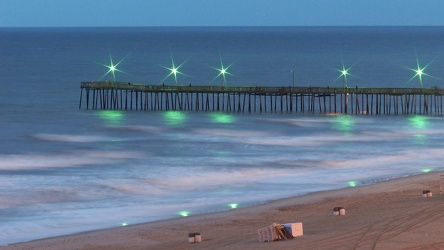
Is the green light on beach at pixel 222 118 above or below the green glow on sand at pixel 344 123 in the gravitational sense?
above

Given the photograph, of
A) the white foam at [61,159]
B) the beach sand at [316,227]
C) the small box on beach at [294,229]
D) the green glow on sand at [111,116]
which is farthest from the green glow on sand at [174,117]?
the small box on beach at [294,229]

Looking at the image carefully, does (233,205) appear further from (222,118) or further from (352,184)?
(222,118)

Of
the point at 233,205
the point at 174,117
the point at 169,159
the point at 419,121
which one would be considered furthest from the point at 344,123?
the point at 233,205

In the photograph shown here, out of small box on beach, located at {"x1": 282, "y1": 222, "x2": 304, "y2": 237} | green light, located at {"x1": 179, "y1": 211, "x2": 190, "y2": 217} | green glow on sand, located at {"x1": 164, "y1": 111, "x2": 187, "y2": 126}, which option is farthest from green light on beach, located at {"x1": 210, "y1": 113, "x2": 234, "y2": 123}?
small box on beach, located at {"x1": 282, "y1": 222, "x2": 304, "y2": 237}

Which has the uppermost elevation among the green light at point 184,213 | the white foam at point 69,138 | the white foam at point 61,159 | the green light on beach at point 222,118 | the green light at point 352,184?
the green light on beach at point 222,118

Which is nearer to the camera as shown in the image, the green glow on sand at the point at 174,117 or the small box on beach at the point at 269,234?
the small box on beach at the point at 269,234

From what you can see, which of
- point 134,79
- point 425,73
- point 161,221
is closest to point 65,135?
point 161,221

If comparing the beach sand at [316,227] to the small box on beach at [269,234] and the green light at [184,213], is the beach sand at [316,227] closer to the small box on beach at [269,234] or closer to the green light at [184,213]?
the small box on beach at [269,234]
